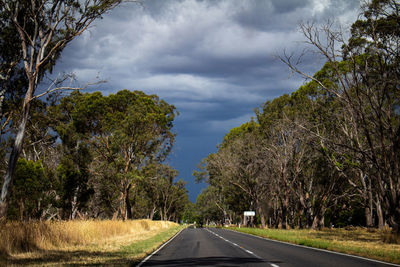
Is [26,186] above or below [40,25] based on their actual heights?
below

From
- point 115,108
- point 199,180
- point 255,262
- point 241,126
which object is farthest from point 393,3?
point 199,180

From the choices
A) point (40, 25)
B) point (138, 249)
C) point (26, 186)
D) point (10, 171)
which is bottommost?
point (138, 249)

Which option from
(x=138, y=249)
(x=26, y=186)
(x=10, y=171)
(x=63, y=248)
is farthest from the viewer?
(x=26, y=186)

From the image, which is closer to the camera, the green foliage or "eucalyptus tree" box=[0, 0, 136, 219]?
"eucalyptus tree" box=[0, 0, 136, 219]

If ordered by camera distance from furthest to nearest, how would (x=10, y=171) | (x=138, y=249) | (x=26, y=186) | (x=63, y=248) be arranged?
(x=26, y=186) < (x=10, y=171) < (x=138, y=249) < (x=63, y=248)

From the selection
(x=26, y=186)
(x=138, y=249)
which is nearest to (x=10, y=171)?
(x=138, y=249)

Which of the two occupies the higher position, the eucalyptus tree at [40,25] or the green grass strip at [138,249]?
the eucalyptus tree at [40,25]

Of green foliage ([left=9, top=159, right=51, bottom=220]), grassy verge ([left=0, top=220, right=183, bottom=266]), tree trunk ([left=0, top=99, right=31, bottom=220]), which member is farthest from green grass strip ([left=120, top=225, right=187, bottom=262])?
green foliage ([left=9, top=159, right=51, bottom=220])

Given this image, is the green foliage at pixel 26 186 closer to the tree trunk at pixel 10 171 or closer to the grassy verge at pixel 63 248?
the grassy verge at pixel 63 248

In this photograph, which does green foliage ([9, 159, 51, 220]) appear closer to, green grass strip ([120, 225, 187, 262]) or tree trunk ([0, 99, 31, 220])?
tree trunk ([0, 99, 31, 220])

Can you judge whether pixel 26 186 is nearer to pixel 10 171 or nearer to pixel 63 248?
pixel 10 171

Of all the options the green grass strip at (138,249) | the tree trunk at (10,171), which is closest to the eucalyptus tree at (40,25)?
the tree trunk at (10,171)

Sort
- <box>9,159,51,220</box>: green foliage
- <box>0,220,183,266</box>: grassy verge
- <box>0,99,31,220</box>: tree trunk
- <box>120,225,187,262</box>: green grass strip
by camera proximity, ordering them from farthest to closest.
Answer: <box>9,159,51,220</box>: green foliage < <box>0,99,31,220</box>: tree trunk < <box>120,225,187,262</box>: green grass strip < <box>0,220,183,266</box>: grassy verge

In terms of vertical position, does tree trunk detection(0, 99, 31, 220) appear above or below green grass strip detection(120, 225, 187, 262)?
above
